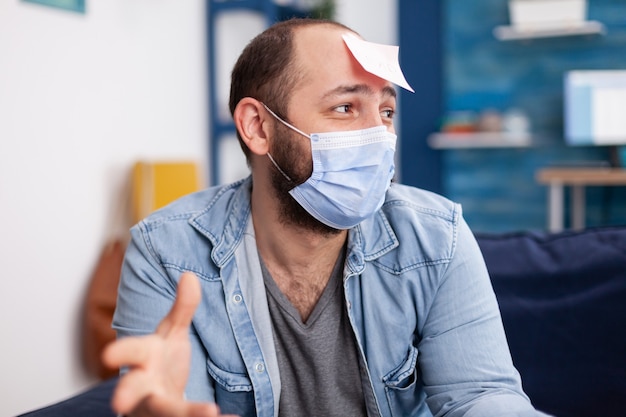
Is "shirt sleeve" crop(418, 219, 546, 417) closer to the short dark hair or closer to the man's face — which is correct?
the man's face

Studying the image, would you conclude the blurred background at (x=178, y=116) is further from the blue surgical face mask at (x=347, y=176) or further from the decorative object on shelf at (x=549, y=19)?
the blue surgical face mask at (x=347, y=176)

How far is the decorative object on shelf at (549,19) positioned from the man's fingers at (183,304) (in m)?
4.01

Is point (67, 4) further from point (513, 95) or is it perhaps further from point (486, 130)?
point (513, 95)

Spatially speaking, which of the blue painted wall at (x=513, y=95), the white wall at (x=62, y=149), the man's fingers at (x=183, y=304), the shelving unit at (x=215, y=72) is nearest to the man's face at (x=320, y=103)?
the man's fingers at (x=183, y=304)

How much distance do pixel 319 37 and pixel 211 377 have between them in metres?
0.70

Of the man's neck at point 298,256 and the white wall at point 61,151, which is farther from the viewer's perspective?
the white wall at point 61,151

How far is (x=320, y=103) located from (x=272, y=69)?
0.14m

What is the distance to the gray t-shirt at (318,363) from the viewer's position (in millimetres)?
1338

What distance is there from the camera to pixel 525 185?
4.74 metres

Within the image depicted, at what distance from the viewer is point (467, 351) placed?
127cm

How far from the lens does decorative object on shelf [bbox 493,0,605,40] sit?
426 cm

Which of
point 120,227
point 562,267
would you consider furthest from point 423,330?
point 120,227

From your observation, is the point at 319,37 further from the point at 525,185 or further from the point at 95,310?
the point at 525,185

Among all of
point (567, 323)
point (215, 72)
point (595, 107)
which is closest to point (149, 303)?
point (567, 323)
